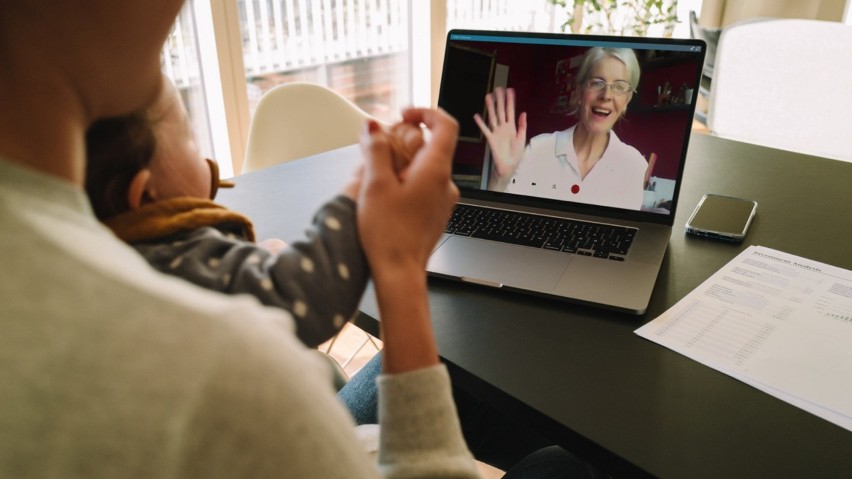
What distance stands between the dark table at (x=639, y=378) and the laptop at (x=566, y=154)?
78 millimetres

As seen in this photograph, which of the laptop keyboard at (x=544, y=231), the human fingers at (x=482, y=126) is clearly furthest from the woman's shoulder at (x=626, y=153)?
the human fingers at (x=482, y=126)

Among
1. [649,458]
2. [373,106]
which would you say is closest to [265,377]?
[649,458]

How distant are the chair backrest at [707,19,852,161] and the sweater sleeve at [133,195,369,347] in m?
1.89

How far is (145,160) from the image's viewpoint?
0.55 metres

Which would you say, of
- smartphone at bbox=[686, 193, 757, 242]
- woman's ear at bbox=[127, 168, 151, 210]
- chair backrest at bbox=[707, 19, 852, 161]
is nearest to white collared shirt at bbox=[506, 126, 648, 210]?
smartphone at bbox=[686, 193, 757, 242]

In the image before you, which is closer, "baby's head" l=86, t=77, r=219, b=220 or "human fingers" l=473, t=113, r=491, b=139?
"baby's head" l=86, t=77, r=219, b=220

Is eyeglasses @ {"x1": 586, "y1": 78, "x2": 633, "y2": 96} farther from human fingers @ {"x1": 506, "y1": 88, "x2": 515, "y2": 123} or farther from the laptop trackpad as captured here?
the laptop trackpad

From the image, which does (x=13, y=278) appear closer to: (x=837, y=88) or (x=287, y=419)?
(x=287, y=419)

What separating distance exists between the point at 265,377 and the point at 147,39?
0.70ft

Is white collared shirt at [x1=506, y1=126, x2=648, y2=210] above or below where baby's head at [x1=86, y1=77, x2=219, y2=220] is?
below

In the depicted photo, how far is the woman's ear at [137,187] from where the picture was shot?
54 centimetres

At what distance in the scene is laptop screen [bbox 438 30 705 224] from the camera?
107cm

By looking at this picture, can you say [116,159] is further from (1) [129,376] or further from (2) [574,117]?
(2) [574,117]

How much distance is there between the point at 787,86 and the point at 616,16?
2.39m
